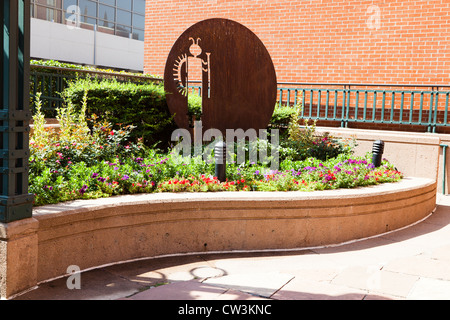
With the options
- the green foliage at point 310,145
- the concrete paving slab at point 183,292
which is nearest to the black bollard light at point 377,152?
the green foliage at point 310,145

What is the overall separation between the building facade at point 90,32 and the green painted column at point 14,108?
68.7 feet

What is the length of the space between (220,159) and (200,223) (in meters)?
1.06

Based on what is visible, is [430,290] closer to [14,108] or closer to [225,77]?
[14,108]

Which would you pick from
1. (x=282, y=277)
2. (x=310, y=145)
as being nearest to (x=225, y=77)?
(x=310, y=145)

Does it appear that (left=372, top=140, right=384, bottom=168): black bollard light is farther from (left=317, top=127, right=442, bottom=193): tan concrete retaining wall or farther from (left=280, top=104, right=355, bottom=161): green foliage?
(left=317, top=127, right=442, bottom=193): tan concrete retaining wall

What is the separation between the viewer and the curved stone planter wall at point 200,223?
4.53 m

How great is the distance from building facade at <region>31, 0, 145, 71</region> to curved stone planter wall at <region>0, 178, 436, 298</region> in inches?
813

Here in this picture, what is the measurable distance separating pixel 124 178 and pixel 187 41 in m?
3.40

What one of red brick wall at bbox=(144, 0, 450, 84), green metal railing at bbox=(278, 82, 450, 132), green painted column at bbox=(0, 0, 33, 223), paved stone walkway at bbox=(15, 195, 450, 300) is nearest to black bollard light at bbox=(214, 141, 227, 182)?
paved stone walkway at bbox=(15, 195, 450, 300)

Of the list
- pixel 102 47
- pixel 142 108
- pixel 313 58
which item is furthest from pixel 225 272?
pixel 102 47

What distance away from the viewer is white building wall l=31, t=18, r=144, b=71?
2353 centimetres

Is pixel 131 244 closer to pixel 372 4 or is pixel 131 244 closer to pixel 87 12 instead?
pixel 372 4

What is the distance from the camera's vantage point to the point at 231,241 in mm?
5621

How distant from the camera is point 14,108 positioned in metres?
3.96
